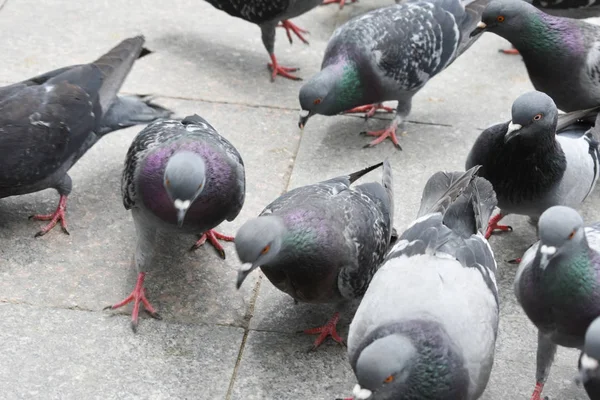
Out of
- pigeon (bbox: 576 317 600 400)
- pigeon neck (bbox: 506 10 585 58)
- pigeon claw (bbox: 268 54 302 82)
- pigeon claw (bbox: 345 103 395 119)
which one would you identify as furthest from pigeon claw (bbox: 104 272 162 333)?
pigeon neck (bbox: 506 10 585 58)

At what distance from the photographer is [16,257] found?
568 cm

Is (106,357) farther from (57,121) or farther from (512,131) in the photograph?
(512,131)

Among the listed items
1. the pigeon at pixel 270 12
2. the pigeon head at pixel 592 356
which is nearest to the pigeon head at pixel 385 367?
the pigeon head at pixel 592 356

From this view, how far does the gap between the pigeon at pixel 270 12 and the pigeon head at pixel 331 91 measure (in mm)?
900

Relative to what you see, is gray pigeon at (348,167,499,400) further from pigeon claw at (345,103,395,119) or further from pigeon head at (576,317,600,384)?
pigeon claw at (345,103,395,119)

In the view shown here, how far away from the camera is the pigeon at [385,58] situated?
6633 millimetres

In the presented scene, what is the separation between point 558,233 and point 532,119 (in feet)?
4.02

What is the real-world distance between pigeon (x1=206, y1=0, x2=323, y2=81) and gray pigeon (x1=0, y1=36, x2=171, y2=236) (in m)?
1.49

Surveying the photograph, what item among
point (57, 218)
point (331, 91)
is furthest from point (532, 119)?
point (57, 218)

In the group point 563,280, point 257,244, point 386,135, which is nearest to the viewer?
point 563,280

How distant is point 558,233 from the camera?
421cm

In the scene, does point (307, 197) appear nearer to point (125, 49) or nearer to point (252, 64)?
point (125, 49)

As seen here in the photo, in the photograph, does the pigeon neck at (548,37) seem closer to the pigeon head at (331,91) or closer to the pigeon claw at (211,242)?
the pigeon head at (331,91)

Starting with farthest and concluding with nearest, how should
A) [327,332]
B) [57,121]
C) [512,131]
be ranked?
[57,121]
[512,131]
[327,332]
